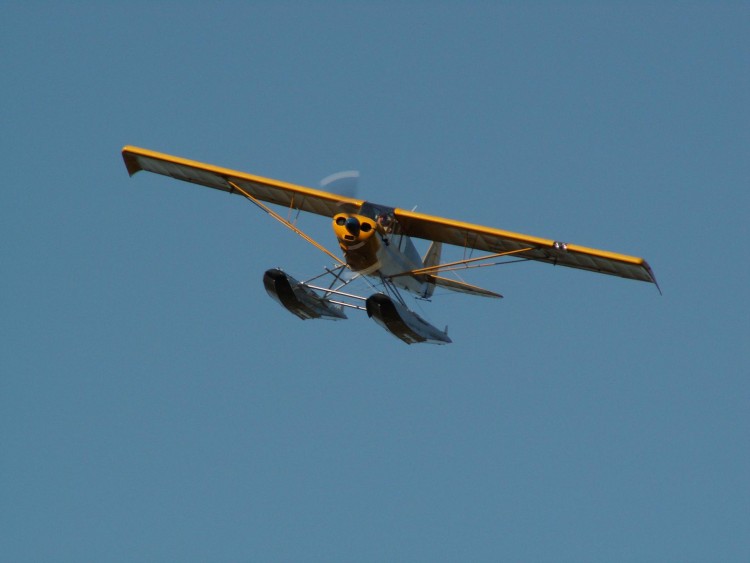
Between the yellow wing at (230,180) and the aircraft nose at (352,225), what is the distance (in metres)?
1.93

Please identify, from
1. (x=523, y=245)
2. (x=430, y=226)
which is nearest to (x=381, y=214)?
(x=430, y=226)

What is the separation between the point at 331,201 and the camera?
99.6 feet

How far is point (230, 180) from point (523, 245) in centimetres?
684

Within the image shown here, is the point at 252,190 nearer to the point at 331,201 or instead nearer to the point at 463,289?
the point at 331,201

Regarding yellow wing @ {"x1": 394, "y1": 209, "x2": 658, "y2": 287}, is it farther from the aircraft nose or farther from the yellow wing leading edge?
the aircraft nose

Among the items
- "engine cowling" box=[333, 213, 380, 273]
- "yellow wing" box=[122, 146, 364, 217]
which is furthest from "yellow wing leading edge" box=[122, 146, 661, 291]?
"engine cowling" box=[333, 213, 380, 273]

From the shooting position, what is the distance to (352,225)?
27719 millimetres

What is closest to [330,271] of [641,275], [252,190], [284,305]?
[284,305]

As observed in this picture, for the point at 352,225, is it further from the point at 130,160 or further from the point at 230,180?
the point at 130,160

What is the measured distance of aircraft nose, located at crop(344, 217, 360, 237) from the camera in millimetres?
27703

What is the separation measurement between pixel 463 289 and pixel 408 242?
318cm

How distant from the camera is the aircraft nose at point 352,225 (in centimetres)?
2770

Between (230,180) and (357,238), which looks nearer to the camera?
(357,238)

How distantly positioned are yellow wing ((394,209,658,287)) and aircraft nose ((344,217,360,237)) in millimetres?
1392
